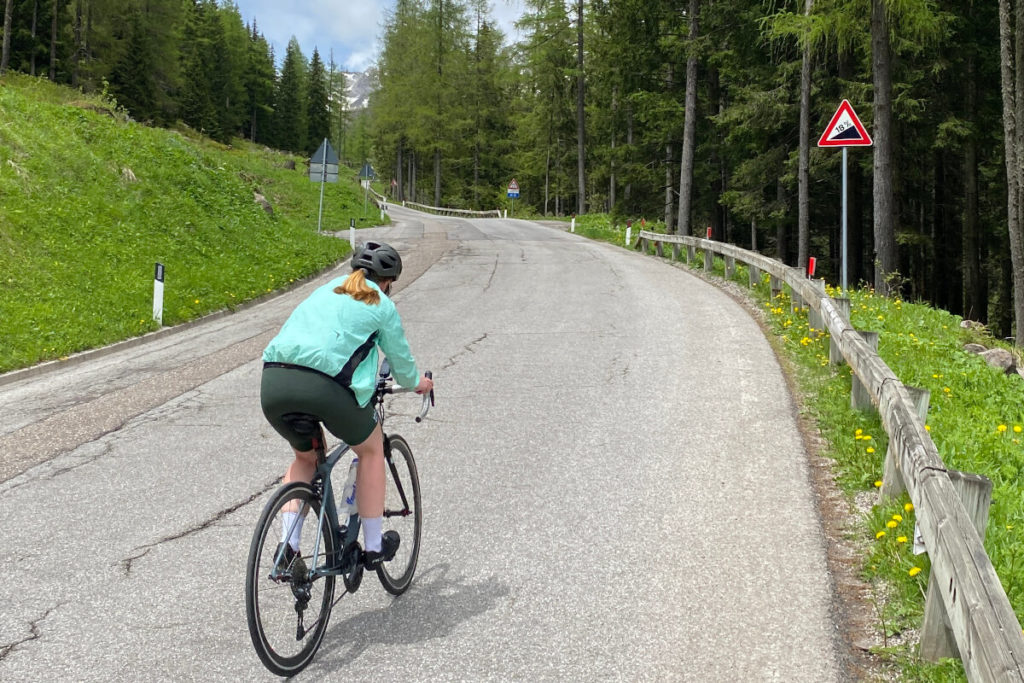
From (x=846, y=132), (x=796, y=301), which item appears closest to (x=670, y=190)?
(x=846, y=132)

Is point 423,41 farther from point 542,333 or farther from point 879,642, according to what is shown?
point 879,642

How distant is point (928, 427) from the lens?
279 inches

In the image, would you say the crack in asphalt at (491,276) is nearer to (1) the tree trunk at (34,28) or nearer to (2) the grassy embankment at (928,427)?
(2) the grassy embankment at (928,427)

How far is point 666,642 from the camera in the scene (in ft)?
13.5

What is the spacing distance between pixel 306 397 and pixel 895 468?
3934mm

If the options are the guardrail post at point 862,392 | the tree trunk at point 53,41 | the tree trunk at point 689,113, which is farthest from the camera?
the tree trunk at point 53,41

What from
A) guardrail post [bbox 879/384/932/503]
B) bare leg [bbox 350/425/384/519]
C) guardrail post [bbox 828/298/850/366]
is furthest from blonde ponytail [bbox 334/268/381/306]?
guardrail post [bbox 828/298/850/366]

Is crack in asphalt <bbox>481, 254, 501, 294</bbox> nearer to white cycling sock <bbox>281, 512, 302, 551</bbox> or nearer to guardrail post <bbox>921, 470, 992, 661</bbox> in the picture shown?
white cycling sock <bbox>281, 512, 302, 551</bbox>

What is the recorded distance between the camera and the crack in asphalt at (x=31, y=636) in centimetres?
393

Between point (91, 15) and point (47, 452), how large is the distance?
Answer: 5517 cm

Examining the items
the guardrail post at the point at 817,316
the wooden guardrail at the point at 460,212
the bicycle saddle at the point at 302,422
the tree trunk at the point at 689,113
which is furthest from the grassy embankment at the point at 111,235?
the wooden guardrail at the point at 460,212

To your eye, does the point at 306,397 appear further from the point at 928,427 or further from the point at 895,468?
the point at 928,427

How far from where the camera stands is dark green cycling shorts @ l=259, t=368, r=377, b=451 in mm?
3752

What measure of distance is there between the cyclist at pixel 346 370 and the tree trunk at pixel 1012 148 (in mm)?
14342
